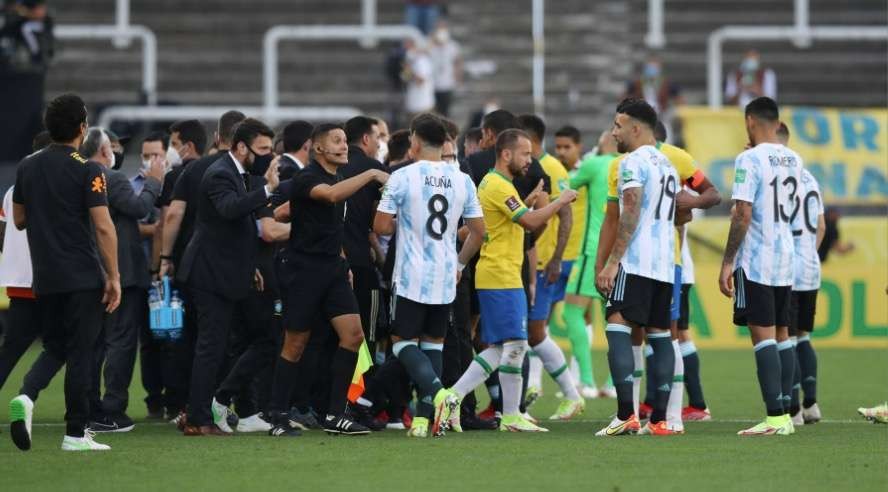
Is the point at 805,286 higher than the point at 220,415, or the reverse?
the point at 805,286

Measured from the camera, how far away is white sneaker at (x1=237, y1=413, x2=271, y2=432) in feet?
37.8

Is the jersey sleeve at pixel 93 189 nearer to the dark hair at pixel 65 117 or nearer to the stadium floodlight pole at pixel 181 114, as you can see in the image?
the dark hair at pixel 65 117

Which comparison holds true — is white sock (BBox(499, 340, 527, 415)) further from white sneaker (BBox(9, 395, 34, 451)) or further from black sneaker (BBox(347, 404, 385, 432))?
white sneaker (BBox(9, 395, 34, 451))

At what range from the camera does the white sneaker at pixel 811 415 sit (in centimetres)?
1220

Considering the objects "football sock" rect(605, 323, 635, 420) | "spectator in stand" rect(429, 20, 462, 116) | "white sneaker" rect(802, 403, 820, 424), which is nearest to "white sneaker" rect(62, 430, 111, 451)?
"football sock" rect(605, 323, 635, 420)

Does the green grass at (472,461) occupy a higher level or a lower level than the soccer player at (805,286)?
lower

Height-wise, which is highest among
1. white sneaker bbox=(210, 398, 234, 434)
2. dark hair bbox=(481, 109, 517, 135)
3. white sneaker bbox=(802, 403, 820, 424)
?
dark hair bbox=(481, 109, 517, 135)

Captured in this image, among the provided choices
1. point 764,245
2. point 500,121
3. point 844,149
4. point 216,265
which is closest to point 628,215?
point 764,245

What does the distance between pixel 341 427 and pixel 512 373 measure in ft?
4.27

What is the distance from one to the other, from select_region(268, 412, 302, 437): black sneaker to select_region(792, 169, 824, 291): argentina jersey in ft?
11.6

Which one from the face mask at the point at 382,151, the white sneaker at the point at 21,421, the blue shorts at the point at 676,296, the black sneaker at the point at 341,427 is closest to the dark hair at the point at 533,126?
the face mask at the point at 382,151

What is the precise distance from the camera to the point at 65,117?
9734mm

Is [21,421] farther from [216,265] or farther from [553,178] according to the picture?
[553,178]

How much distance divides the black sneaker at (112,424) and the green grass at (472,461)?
0.30 feet
